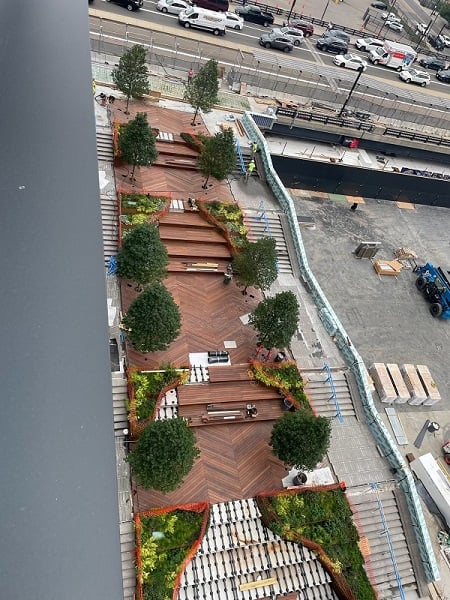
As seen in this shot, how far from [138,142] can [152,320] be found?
13.3 meters

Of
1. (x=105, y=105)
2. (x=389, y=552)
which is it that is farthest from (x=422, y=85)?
(x=389, y=552)

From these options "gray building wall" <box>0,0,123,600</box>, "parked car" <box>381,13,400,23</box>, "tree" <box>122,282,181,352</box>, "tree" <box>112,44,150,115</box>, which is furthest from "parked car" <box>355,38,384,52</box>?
"tree" <box>122,282,181,352</box>

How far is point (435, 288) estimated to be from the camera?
3656 cm

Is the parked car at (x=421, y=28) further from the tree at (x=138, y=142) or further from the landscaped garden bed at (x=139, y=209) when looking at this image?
the landscaped garden bed at (x=139, y=209)

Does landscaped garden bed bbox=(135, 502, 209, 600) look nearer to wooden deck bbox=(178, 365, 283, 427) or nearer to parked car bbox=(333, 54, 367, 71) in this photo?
wooden deck bbox=(178, 365, 283, 427)

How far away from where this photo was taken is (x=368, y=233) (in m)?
41.2

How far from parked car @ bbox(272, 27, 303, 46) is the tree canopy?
1261 inches

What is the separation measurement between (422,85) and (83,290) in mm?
61679

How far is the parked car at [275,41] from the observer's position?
51906 millimetres

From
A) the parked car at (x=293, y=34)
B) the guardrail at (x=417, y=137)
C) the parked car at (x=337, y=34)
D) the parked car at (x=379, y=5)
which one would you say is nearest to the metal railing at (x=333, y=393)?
the guardrail at (x=417, y=137)

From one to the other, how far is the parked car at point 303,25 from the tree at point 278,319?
49.0 m

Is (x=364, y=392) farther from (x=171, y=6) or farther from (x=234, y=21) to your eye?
(x=171, y=6)

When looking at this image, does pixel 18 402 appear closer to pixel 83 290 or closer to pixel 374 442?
pixel 83 290

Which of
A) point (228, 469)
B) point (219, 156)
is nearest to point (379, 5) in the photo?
point (219, 156)
